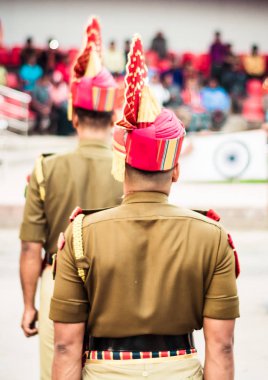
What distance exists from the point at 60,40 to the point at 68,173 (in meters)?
21.1

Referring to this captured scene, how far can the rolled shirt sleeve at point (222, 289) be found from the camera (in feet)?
8.87

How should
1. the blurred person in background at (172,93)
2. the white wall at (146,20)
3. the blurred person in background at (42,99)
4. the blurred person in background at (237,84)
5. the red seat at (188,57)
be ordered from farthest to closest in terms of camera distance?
the white wall at (146,20) → the red seat at (188,57) → the blurred person in background at (237,84) → the blurred person in background at (172,93) → the blurred person in background at (42,99)

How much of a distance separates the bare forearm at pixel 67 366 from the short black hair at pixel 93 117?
5.14 feet

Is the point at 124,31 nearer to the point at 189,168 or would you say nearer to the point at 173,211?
the point at 189,168

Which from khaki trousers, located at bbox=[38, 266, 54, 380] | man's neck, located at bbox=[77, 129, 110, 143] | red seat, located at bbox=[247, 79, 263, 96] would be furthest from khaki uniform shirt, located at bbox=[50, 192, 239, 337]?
red seat, located at bbox=[247, 79, 263, 96]

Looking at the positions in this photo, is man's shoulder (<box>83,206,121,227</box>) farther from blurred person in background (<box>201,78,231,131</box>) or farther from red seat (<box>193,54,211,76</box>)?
red seat (<box>193,54,211,76</box>)

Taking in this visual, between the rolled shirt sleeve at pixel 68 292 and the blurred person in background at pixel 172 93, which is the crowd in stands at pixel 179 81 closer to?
the blurred person in background at pixel 172 93

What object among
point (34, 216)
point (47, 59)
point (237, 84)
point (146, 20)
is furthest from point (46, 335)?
point (146, 20)

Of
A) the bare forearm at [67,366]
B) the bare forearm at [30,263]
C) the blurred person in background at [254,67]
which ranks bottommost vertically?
the blurred person in background at [254,67]

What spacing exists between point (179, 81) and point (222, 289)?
18405 mm

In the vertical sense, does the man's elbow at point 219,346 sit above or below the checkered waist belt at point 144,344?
above

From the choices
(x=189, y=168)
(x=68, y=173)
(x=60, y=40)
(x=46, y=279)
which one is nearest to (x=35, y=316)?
(x=46, y=279)

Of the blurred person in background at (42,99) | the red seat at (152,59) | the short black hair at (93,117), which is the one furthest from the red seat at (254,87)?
the short black hair at (93,117)

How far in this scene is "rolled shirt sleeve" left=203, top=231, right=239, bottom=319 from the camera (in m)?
2.71
